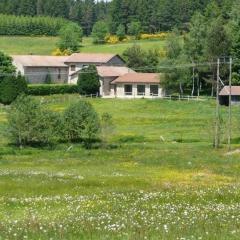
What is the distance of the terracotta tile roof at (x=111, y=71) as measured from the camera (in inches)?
4720

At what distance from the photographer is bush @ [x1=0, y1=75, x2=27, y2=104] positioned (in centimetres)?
9975

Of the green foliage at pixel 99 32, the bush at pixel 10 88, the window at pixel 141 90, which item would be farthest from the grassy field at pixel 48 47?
the bush at pixel 10 88

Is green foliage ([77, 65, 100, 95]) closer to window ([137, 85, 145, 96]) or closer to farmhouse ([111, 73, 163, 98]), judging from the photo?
farmhouse ([111, 73, 163, 98])

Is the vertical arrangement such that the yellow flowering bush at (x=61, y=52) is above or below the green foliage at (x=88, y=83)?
above

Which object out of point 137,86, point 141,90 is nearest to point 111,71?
point 137,86

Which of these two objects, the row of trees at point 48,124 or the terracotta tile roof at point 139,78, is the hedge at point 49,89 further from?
the row of trees at point 48,124

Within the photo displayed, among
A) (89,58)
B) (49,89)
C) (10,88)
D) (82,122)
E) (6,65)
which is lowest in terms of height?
(82,122)

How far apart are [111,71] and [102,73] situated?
14.6 ft

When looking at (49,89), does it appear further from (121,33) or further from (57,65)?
(121,33)

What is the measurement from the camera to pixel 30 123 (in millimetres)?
63812

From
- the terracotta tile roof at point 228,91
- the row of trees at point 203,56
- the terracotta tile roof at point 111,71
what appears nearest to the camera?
the terracotta tile roof at point 228,91

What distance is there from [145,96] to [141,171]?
69.7 meters

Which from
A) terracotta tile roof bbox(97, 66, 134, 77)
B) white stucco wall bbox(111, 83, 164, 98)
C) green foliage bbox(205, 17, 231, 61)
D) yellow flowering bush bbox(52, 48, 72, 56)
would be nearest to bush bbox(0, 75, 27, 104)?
terracotta tile roof bbox(97, 66, 134, 77)

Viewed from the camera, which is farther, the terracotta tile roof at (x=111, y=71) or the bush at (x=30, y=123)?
the terracotta tile roof at (x=111, y=71)
